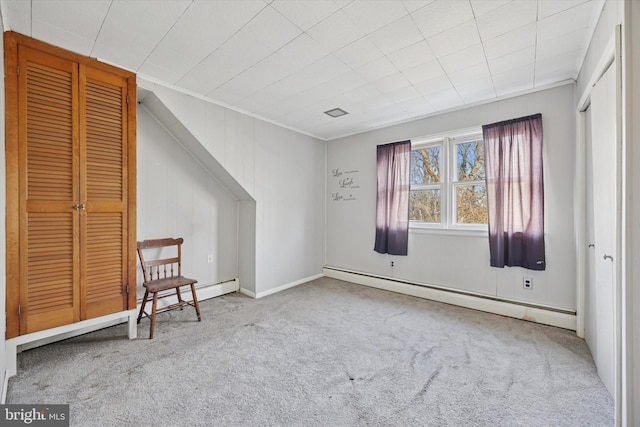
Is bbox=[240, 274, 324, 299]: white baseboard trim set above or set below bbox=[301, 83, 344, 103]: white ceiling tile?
below

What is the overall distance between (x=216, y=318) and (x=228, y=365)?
94 cm

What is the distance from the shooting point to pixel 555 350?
2.23 metres

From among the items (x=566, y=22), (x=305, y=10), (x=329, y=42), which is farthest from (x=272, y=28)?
(x=566, y=22)

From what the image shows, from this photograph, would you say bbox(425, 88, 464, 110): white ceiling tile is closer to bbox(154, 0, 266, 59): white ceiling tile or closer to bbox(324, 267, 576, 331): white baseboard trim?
bbox(154, 0, 266, 59): white ceiling tile

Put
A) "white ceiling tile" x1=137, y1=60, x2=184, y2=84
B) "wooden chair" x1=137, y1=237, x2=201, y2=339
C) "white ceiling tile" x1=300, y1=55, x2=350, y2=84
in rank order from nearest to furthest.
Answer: "white ceiling tile" x1=300, y1=55, x2=350, y2=84 → "white ceiling tile" x1=137, y1=60, x2=184, y2=84 → "wooden chair" x1=137, y1=237, x2=201, y2=339

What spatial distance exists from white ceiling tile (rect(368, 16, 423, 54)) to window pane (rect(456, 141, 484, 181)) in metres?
1.87

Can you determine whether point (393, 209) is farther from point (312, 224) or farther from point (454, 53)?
point (454, 53)

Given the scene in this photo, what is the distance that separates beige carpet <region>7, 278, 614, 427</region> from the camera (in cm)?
156

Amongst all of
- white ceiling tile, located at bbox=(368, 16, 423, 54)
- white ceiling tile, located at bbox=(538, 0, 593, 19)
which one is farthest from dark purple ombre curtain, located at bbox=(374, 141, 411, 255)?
white ceiling tile, located at bbox=(538, 0, 593, 19)

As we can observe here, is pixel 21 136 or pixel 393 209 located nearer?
pixel 21 136

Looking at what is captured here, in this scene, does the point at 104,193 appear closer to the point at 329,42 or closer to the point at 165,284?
the point at 165,284

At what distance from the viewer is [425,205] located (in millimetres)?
3723

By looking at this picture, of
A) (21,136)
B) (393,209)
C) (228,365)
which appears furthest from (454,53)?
(21,136)

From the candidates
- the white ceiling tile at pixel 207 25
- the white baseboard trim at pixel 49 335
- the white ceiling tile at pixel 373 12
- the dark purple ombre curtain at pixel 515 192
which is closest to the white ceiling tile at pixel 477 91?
the dark purple ombre curtain at pixel 515 192
